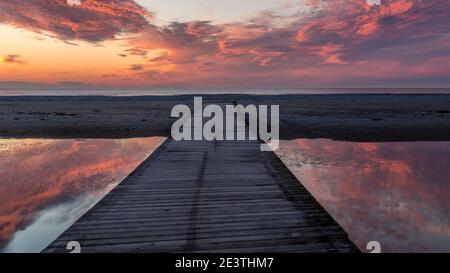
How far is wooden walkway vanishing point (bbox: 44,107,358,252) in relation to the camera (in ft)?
16.9

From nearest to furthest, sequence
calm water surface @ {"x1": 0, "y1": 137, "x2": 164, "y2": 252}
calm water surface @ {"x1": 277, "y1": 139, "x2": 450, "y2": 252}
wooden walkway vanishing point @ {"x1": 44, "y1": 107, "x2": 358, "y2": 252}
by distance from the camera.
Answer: wooden walkway vanishing point @ {"x1": 44, "y1": 107, "x2": 358, "y2": 252}, calm water surface @ {"x1": 277, "y1": 139, "x2": 450, "y2": 252}, calm water surface @ {"x1": 0, "y1": 137, "x2": 164, "y2": 252}

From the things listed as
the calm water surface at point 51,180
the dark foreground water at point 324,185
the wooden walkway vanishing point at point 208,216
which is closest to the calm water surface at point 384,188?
the dark foreground water at point 324,185

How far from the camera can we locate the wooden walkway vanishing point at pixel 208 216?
16.9 ft

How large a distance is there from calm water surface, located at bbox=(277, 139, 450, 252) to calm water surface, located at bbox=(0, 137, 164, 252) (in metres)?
6.38

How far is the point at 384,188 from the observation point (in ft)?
34.1

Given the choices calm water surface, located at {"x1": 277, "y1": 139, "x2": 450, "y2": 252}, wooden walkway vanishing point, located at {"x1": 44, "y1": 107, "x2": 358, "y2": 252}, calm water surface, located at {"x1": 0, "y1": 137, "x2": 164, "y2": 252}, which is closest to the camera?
wooden walkway vanishing point, located at {"x1": 44, "y1": 107, "x2": 358, "y2": 252}

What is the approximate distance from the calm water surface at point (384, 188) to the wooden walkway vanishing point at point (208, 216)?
5.18ft

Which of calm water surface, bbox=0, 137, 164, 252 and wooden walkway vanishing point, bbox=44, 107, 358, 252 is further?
calm water surface, bbox=0, 137, 164, 252

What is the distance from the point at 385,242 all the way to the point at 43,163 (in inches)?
489

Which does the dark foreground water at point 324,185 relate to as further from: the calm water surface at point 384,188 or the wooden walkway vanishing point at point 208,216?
the wooden walkway vanishing point at point 208,216

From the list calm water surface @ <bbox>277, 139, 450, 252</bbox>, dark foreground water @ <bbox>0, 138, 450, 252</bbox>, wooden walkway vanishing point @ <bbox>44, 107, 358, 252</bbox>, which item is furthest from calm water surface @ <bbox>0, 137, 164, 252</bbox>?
calm water surface @ <bbox>277, 139, 450, 252</bbox>

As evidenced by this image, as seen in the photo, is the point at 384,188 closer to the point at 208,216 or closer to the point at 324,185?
the point at 324,185

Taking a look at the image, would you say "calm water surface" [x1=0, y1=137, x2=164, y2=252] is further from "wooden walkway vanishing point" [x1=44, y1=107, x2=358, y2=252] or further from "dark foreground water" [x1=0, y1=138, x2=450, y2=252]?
"wooden walkway vanishing point" [x1=44, y1=107, x2=358, y2=252]
